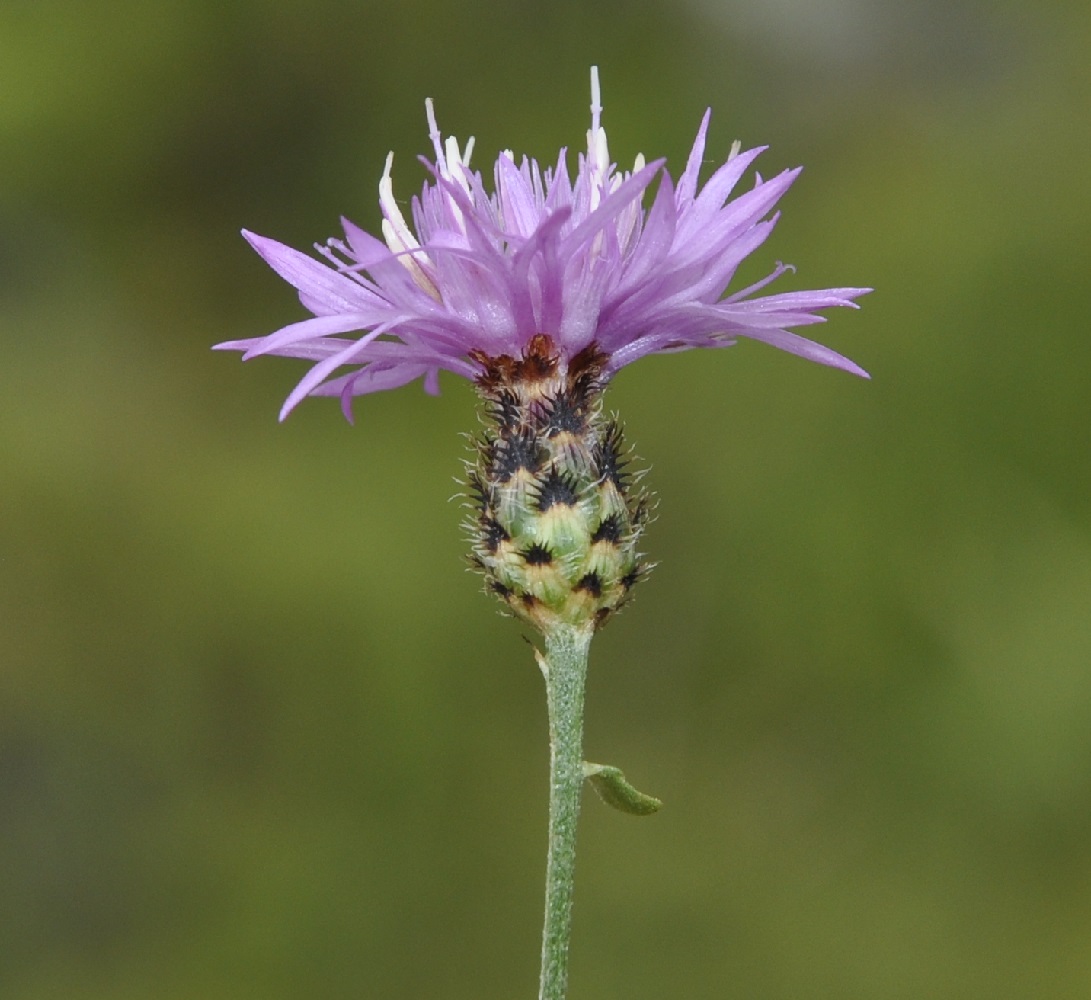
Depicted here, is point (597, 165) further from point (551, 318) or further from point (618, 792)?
point (618, 792)

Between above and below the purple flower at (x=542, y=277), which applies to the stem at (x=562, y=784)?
below

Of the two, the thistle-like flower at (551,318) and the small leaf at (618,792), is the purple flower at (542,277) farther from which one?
the small leaf at (618,792)

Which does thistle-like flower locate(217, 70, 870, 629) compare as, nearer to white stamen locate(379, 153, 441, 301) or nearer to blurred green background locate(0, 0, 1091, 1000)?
white stamen locate(379, 153, 441, 301)

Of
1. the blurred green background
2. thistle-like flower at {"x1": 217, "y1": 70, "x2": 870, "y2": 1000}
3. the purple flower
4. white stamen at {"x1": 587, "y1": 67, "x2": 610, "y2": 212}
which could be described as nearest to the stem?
thistle-like flower at {"x1": 217, "y1": 70, "x2": 870, "y2": 1000}

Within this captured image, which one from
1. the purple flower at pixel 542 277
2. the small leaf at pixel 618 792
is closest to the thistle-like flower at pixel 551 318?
the purple flower at pixel 542 277

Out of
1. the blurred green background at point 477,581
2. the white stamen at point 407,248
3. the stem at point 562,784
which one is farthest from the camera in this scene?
the blurred green background at point 477,581

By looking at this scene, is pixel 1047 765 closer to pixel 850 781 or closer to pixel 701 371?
pixel 850 781

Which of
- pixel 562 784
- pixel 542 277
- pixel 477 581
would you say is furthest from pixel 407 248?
pixel 477 581
